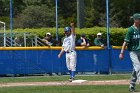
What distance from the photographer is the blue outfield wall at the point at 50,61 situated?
922 inches

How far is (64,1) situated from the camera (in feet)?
219

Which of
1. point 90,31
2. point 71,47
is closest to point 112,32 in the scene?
point 90,31

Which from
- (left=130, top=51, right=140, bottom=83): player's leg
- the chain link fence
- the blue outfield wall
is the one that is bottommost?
the blue outfield wall

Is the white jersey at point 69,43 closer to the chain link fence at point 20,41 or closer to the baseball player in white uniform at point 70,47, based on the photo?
the baseball player in white uniform at point 70,47

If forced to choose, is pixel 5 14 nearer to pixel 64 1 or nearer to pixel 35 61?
pixel 64 1

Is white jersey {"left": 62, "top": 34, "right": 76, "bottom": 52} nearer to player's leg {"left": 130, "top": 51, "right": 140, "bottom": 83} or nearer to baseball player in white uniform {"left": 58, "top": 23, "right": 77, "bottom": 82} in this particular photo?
baseball player in white uniform {"left": 58, "top": 23, "right": 77, "bottom": 82}

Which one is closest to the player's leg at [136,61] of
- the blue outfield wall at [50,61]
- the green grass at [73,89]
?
the green grass at [73,89]

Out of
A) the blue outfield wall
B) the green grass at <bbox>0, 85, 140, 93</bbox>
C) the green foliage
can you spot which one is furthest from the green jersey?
the green foliage

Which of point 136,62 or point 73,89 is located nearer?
point 136,62

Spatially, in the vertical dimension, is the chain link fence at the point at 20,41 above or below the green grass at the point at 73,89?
above

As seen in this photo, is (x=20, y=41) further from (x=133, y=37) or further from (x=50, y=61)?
(x=133, y=37)

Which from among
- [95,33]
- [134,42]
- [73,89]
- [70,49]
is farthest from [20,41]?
[134,42]

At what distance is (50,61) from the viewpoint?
2384 cm

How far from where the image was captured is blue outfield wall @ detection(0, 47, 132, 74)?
2341 cm
